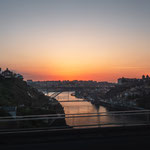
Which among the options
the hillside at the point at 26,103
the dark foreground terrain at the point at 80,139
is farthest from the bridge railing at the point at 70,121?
the hillside at the point at 26,103

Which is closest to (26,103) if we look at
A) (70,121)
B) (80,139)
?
(70,121)

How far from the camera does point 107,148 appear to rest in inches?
145

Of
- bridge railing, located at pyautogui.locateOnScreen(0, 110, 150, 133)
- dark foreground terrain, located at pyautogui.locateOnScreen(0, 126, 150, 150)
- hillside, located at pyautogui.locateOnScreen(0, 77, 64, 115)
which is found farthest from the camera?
hillside, located at pyautogui.locateOnScreen(0, 77, 64, 115)

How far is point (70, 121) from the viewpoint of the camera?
4887 mm

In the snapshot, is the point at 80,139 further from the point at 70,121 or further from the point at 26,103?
the point at 26,103

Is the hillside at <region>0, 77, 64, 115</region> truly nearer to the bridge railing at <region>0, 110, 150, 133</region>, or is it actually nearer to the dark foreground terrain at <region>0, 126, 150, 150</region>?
the bridge railing at <region>0, 110, 150, 133</region>

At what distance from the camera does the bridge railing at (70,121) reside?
459 centimetres

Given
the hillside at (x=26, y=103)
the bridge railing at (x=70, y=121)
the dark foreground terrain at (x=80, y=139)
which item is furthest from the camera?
the hillside at (x=26, y=103)

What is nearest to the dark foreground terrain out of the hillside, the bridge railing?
the bridge railing

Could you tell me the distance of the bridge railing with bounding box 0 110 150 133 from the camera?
4.59 metres

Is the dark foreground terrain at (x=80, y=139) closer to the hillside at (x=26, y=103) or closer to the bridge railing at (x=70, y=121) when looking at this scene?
the bridge railing at (x=70, y=121)

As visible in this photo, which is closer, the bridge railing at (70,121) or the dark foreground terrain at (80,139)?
the dark foreground terrain at (80,139)

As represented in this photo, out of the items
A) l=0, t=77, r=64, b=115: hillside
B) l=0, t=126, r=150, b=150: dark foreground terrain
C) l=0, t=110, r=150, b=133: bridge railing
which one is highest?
l=0, t=110, r=150, b=133: bridge railing

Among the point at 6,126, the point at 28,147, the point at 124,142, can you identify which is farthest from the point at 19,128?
the point at 124,142
